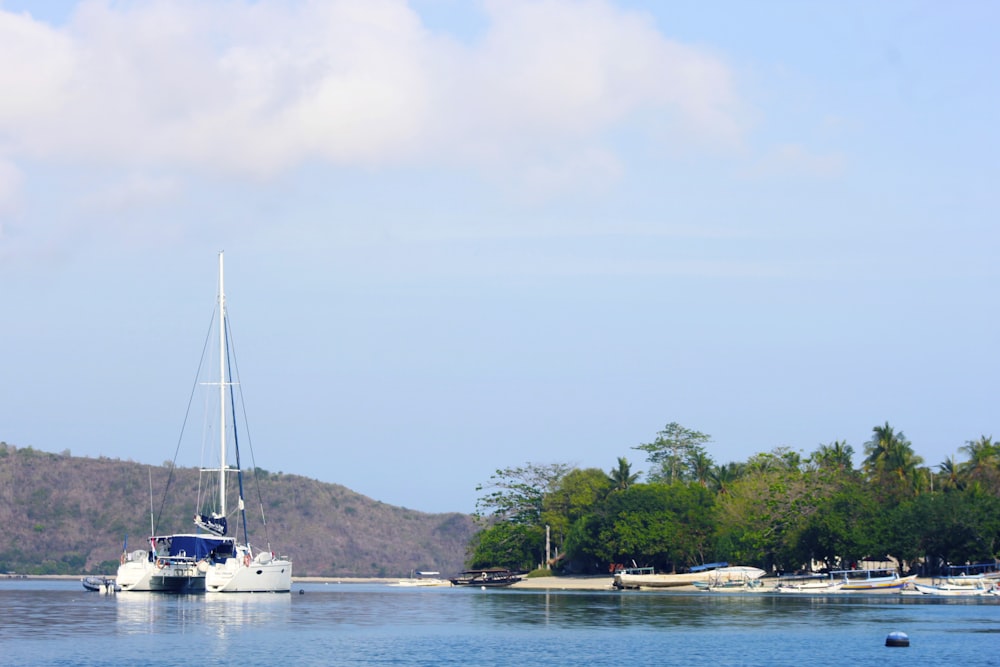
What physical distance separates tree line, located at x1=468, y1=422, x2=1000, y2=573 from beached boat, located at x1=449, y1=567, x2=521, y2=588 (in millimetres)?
2420

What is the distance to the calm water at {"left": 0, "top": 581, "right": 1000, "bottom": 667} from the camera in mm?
48875

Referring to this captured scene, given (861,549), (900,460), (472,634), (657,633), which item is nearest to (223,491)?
(472,634)

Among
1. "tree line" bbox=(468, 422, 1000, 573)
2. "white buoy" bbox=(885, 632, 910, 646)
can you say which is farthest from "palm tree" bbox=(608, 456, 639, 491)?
"white buoy" bbox=(885, 632, 910, 646)

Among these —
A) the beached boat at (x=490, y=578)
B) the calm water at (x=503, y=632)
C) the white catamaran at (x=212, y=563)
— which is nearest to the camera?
the calm water at (x=503, y=632)

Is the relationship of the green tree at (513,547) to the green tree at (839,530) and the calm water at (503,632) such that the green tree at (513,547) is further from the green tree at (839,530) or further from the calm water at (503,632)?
the calm water at (503,632)

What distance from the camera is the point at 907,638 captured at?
53.0 meters

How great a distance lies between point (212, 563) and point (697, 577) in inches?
1730

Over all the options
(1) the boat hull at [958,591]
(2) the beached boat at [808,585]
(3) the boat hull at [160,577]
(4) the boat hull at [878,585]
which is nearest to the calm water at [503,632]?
(3) the boat hull at [160,577]

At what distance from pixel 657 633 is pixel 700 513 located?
209 feet

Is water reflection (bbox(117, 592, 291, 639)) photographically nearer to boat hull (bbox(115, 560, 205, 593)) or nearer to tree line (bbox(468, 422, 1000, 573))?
boat hull (bbox(115, 560, 205, 593))

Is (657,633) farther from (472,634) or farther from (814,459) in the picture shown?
(814,459)

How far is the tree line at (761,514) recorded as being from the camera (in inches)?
3927

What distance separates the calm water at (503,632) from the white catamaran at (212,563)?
5.51ft

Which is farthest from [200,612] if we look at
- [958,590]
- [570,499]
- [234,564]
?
[570,499]
